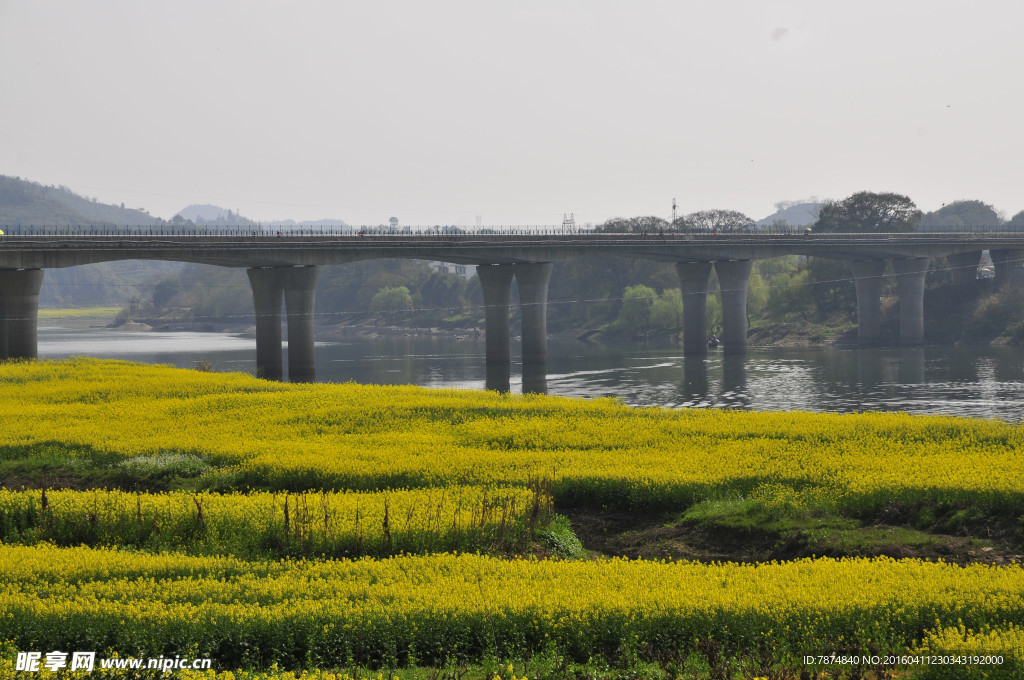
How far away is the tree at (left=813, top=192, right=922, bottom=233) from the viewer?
→ 145875 millimetres

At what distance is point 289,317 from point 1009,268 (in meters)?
96.3

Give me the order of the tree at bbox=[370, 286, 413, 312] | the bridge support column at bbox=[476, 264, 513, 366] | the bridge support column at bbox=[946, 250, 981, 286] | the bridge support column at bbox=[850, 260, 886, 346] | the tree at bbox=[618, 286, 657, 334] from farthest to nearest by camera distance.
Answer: the tree at bbox=[370, 286, 413, 312] < the tree at bbox=[618, 286, 657, 334] < the bridge support column at bbox=[946, 250, 981, 286] < the bridge support column at bbox=[850, 260, 886, 346] < the bridge support column at bbox=[476, 264, 513, 366]

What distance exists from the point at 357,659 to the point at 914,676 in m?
7.79

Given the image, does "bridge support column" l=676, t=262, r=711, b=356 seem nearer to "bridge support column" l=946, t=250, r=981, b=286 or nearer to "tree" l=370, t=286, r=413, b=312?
"bridge support column" l=946, t=250, r=981, b=286

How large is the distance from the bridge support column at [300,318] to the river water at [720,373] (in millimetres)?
2469

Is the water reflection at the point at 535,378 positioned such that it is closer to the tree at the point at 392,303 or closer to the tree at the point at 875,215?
the tree at the point at 875,215

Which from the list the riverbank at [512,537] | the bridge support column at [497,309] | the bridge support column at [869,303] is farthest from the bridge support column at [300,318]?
the bridge support column at [869,303]

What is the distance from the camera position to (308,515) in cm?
2205

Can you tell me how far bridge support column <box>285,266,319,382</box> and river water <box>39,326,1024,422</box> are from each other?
8.10ft

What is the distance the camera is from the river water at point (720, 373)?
64.2 metres

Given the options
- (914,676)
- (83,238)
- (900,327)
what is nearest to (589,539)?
(914,676)

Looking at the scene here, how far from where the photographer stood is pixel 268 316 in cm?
8819

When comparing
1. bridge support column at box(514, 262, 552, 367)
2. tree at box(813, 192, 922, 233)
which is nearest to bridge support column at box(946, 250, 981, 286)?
tree at box(813, 192, 922, 233)

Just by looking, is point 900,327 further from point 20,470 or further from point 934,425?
point 20,470
